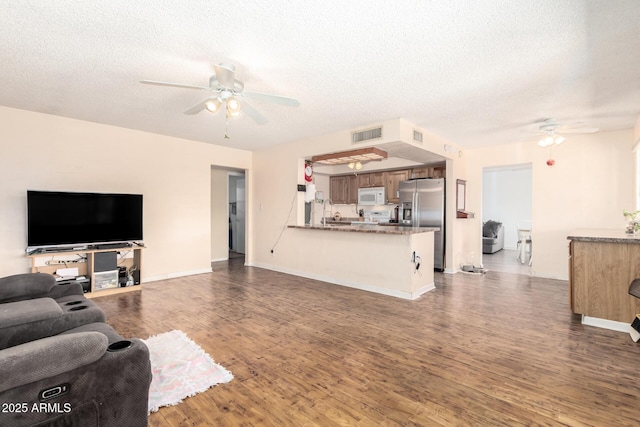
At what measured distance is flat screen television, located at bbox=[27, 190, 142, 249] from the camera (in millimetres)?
3867

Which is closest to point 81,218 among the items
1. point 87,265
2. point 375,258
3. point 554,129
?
point 87,265

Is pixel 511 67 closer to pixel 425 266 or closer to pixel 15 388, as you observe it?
pixel 425 266

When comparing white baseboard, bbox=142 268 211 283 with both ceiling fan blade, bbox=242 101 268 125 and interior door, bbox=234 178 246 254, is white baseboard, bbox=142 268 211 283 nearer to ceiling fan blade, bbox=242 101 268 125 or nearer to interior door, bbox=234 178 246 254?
interior door, bbox=234 178 246 254

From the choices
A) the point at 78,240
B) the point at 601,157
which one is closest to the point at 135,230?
the point at 78,240

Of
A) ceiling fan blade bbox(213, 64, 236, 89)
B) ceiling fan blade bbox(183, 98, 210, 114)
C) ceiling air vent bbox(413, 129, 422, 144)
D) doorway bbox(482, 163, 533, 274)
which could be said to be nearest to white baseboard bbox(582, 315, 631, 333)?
ceiling air vent bbox(413, 129, 422, 144)

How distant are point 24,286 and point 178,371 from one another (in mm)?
1454

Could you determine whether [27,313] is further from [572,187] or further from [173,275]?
[572,187]

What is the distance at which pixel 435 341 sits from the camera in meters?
2.76

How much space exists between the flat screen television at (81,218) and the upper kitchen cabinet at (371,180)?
4929 millimetres

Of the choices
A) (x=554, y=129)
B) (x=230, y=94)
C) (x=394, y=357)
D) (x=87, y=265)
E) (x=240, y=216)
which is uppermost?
(x=554, y=129)

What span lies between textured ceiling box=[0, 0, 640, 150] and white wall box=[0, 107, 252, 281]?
442 mm

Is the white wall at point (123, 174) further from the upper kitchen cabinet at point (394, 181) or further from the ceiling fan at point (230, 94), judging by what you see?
the upper kitchen cabinet at point (394, 181)

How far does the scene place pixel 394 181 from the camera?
274 inches

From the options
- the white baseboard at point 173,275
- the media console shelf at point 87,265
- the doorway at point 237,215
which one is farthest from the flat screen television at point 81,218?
the doorway at point 237,215
